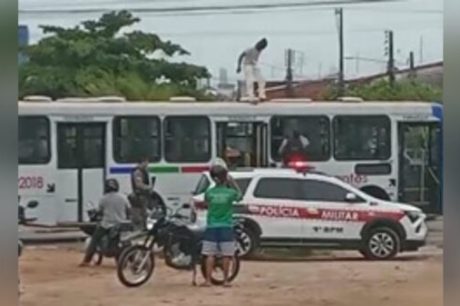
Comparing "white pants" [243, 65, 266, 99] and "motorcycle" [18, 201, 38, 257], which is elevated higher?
"white pants" [243, 65, 266, 99]

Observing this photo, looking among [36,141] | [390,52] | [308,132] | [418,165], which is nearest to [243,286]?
[308,132]

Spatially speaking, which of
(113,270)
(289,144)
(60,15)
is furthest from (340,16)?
(113,270)

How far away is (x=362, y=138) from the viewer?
604 centimetres

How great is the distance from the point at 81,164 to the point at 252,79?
1.08 meters

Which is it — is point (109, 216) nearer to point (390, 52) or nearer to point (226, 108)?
point (226, 108)

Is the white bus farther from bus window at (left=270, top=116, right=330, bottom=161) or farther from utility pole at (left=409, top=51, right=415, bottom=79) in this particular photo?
utility pole at (left=409, top=51, right=415, bottom=79)

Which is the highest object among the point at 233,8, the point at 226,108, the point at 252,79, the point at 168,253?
the point at 233,8

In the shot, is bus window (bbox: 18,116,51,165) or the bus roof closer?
bus window (bbox: 18,116,51,165)

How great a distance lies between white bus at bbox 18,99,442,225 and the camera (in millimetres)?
5488

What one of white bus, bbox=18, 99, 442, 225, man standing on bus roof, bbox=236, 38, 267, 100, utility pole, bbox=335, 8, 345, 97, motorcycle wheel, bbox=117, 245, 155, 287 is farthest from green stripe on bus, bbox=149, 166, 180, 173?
utility pole, bbox=335, 8, 345, 97

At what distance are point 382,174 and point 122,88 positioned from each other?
4.72 ft

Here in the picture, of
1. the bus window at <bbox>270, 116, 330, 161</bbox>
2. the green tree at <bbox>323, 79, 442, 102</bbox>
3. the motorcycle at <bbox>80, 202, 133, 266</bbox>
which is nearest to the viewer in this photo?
the green tree at <bbox>323, 79, 442, 102</bbox>

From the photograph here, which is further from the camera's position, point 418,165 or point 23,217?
point 418,165

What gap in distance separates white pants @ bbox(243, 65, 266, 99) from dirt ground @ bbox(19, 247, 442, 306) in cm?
81
